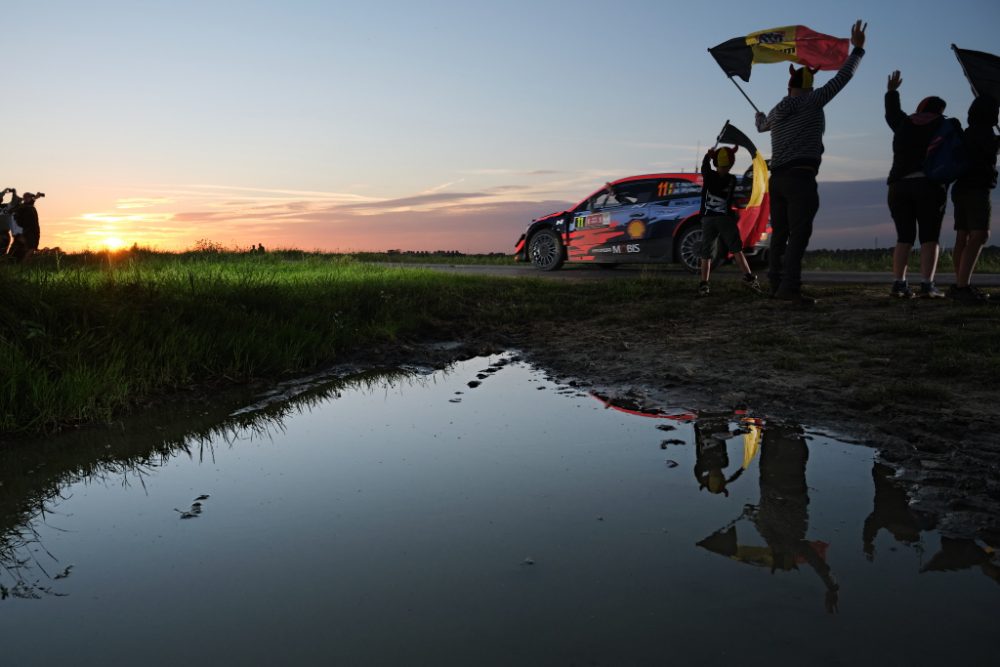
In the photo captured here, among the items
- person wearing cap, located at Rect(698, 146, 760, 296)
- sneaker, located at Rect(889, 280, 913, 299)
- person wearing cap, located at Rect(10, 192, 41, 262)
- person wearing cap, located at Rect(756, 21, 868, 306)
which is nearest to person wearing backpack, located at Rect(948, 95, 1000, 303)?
sneaker, located at Rect(889, 280, 913, 299)

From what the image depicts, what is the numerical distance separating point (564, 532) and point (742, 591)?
2.33 feet

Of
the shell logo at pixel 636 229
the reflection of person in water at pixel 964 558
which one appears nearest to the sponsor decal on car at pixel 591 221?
the shell logo at pixel 636 229

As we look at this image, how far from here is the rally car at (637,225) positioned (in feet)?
41.1

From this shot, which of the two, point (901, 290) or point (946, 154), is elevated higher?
point (946, 154)

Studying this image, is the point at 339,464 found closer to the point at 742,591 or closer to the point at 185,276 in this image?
the point at 742,591

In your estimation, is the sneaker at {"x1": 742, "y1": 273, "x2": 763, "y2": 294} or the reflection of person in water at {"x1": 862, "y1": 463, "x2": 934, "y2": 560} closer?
the reflection of person in water at {"x1": 862, "y1": 463, "x2": 934, "y2": 560}

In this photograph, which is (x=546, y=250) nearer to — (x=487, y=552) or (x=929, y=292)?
(x=929, y=292)

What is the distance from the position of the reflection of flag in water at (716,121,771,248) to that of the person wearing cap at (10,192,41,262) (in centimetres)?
1303

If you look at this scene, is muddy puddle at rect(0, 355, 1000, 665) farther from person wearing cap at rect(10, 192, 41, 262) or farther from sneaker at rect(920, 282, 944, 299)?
person wearing cap at rect(10, 192, 41, 262)

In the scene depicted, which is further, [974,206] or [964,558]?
[974,206]

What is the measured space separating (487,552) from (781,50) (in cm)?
887

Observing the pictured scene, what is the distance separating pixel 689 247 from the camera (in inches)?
498

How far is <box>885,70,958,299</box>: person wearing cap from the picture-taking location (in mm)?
7555

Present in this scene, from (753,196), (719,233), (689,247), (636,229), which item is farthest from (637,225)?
(719,233)
